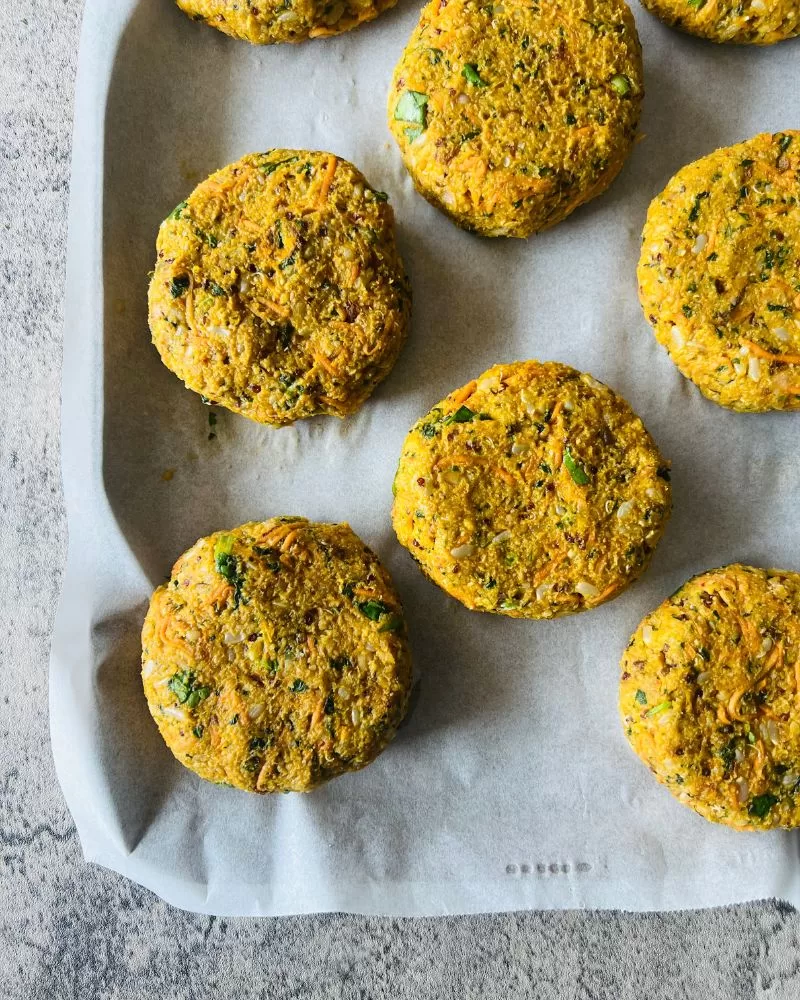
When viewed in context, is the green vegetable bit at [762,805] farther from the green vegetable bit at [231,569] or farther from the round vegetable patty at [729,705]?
the green vegetable bit at [231,569]

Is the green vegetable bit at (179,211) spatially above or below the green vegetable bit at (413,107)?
below

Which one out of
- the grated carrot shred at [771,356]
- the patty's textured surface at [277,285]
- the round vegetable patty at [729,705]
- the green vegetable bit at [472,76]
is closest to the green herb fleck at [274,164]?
the patty's textured surface at [277,285]

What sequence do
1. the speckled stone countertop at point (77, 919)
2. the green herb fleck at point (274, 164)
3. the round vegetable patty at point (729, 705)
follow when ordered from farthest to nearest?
the speckled stone countertop at point (77, 919) < the green herb fleck at point (274, 164) < the round vegetable patty at point (729, 705)

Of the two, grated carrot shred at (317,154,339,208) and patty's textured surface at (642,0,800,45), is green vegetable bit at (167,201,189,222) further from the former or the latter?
patty's textured surface at (642,0,800,45)

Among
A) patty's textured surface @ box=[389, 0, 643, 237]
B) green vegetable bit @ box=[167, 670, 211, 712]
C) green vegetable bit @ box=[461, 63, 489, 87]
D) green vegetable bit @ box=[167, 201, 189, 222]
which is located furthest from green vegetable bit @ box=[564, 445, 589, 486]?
green vegetable bit @ box=[167, 201, 189, 222]

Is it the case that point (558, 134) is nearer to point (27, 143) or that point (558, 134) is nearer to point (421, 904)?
point (27, 143)

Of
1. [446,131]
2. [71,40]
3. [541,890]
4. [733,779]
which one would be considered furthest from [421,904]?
[71,40]
